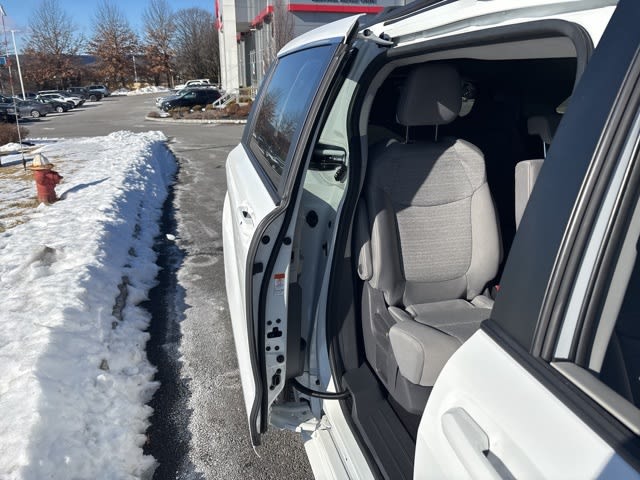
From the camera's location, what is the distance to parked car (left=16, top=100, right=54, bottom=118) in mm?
30455

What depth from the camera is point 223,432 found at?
9.25 ft

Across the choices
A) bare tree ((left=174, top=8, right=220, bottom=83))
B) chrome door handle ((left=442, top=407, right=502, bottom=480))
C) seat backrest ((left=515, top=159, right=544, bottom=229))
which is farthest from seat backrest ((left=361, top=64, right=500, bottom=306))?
bare tree ((left=174, top=8, right=220, bottom=83))

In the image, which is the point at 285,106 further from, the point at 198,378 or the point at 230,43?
the point at 230,43

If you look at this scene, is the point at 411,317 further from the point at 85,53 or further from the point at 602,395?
the point at 85,53

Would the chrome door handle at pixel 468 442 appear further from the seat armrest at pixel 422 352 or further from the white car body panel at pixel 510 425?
the seat armrest at pixel 422 352

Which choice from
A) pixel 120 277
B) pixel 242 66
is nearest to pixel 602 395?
pixel 120 277

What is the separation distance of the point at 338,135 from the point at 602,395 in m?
1.78

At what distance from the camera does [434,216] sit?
98.1 inches

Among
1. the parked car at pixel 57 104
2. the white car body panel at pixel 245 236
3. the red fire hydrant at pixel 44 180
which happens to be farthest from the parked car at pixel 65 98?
the white car body panel at pixel 245 236

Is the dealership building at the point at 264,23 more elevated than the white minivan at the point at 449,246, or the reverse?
the dealership building at the point at 264,23

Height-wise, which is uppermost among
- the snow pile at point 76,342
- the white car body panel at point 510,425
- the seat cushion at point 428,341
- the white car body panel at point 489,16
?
the white car body panel at point 489,16

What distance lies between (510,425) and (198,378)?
2.76 m

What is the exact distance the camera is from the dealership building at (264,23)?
2261cm

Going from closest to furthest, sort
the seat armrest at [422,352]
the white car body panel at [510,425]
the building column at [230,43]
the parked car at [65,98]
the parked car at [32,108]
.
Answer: the white car body panel at [510,425] → the seat armrest at [422,352] → the parked car at [32,108] → the building column at [230,43] → the parked car at [65,98]
